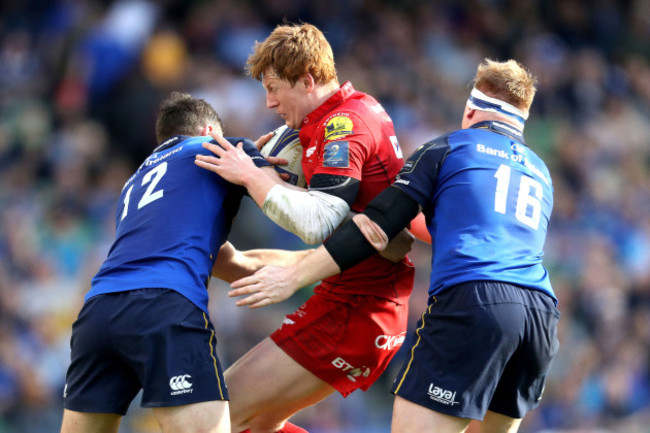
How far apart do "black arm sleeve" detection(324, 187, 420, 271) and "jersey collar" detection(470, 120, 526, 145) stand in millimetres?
653

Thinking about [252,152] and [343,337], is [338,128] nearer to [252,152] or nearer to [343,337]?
[252,152]

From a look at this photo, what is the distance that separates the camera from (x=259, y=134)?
9.67 metres

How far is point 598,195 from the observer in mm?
11188

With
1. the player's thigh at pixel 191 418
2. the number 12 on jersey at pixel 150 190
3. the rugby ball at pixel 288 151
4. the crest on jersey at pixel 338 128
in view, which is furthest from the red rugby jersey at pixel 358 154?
the player's thigh at pixel 191 418

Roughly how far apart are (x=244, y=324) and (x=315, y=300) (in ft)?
14.3

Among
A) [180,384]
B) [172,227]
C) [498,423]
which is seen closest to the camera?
[180,384]

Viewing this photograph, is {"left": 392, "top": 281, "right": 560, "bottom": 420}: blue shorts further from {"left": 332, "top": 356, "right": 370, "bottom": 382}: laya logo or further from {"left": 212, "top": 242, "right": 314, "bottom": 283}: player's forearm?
{"left": 212, "top": 242, "right": 314, "bottom": 283}: player's forearm

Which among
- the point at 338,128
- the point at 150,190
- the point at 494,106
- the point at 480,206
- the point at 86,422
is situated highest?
the point at 494,106

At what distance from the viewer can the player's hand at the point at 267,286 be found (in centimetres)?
408

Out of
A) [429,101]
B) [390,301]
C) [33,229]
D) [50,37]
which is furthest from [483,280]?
[50,37]

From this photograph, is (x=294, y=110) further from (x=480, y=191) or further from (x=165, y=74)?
(x=165, y=74)

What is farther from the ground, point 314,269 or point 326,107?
point 326,107

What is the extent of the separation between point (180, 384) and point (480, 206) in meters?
1.73

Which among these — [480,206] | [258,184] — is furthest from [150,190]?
[480,206]
